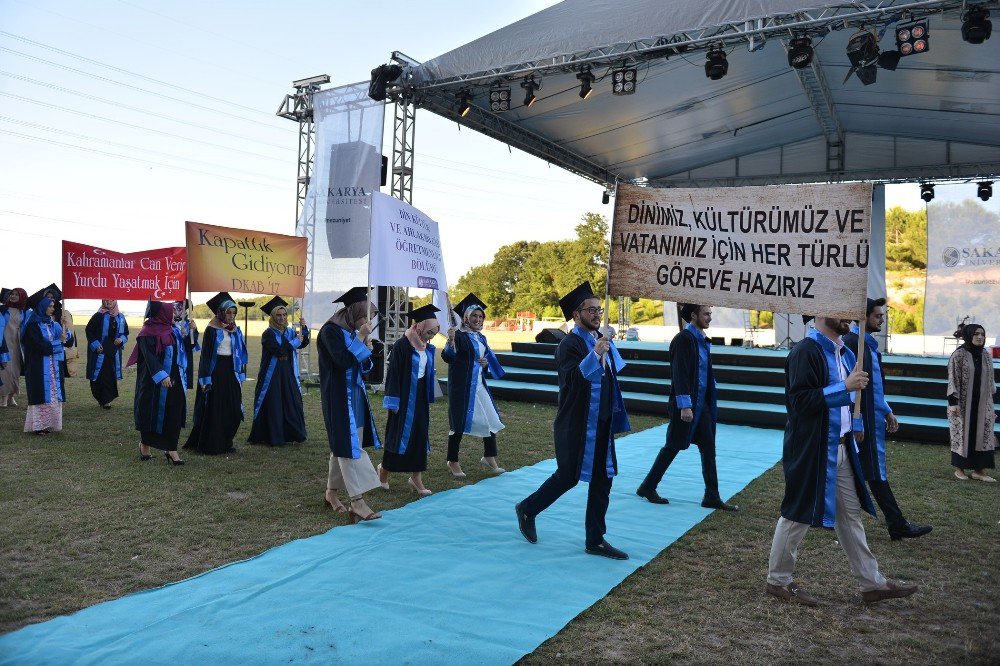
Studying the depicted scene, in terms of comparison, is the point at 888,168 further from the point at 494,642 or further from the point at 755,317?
the point at 494,642

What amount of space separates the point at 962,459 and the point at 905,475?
1.86ft

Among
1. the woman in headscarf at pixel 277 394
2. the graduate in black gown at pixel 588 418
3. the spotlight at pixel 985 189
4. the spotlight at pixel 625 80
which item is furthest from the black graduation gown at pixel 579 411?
the spotlight at pixel 985 189

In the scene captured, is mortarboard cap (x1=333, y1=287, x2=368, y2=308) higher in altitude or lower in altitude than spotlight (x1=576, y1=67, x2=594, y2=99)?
lower

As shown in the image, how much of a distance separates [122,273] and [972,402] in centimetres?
1020

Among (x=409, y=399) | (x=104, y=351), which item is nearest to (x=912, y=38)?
(x=409, y=399)

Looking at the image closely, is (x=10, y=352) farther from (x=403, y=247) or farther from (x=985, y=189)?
(x=985, y=189)

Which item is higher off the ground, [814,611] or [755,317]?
[755,317]

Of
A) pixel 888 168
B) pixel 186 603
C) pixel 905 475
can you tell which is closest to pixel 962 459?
pixel 905 475

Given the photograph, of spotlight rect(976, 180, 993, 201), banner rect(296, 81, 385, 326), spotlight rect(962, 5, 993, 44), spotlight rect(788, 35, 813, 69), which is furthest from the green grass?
spotlight rect(976, 180, 993, 201)

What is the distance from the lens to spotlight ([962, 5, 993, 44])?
27.9ft

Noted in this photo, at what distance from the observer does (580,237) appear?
4641 cm

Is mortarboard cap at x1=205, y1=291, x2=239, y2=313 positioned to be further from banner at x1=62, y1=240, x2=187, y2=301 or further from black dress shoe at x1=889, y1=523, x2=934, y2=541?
black dress shoe at x1=889, y1=523, x2=934, y2=541

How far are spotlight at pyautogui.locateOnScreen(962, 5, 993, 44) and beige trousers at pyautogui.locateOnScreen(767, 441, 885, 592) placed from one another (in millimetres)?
7166

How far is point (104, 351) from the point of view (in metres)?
11.7
